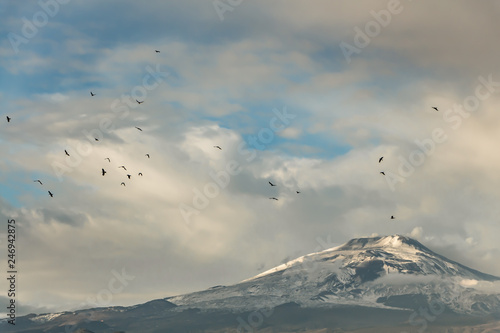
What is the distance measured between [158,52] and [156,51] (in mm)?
914

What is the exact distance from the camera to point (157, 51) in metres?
193

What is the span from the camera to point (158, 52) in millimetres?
193125

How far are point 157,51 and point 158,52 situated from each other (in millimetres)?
418

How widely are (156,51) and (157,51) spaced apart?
0.67m

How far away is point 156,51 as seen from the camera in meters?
192
